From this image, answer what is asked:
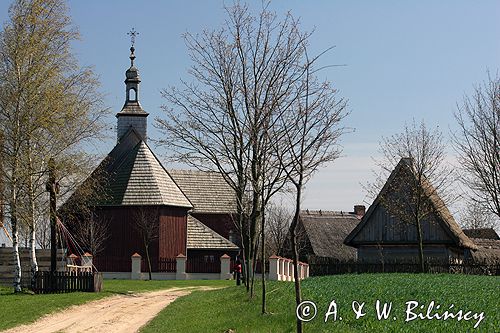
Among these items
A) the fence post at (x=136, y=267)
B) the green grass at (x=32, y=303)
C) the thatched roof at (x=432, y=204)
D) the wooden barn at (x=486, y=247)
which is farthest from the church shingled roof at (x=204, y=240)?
the green grass at (x=32, y=303)

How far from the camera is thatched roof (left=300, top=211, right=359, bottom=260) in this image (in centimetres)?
7081

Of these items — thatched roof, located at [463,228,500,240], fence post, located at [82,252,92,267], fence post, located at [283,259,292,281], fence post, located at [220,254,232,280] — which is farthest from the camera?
thatched roof, located at [463,228,500,240]

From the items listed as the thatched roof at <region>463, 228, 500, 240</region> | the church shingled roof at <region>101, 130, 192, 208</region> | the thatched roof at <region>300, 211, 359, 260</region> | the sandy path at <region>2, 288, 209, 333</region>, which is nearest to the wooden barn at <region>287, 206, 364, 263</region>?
the thatched roof at <region>300, 211, 359, 260</region>

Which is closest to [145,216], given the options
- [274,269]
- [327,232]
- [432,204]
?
[274,269]

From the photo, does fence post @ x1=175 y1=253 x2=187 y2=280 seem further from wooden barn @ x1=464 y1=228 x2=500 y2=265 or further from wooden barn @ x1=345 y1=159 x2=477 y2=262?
wooden barn @ x1=464 y1=228 x2=500 y2=265

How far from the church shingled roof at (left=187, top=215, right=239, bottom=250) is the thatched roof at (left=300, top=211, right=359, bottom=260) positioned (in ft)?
41.1

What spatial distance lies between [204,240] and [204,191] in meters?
10.8

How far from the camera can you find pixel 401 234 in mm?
51719

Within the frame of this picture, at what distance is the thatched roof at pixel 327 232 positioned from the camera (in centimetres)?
7081

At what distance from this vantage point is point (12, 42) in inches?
1309

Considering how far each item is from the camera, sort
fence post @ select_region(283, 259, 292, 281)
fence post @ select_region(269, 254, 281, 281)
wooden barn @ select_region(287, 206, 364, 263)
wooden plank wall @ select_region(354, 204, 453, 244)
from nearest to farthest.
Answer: fence post @ select_region(269, 254, 281, 281) < fence post @ select_region(283, 259, 292, 281) < wooden plank wall @ select_region(354, 204, 453, 244) < wooden barn @ select_region(287, 206, 364, 263)

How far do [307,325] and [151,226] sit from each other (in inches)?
1588

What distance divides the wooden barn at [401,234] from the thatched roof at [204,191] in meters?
18.3

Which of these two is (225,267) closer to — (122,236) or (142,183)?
(122,236)
